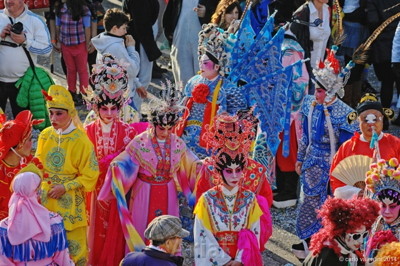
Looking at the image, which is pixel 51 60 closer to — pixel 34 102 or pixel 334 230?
pixel 34 102

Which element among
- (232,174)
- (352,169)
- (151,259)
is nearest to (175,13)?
(352,169)

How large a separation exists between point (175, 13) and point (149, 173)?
3.97 meters

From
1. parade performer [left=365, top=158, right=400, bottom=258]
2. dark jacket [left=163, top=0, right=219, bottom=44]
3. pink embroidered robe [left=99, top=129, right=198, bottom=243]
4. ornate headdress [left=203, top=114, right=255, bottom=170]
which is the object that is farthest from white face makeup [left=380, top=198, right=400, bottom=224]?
dark jacket [left=163, top=0, right=219, bottom=44]

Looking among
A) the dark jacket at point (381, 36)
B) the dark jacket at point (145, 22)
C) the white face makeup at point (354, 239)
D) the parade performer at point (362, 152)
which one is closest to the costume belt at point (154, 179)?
the parade performer at point (362, 152)

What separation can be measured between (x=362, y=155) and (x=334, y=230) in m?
1.60

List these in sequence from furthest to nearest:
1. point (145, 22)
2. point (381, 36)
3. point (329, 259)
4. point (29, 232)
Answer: point (381, 36)
point (145, 22)
point (329, 259)
point (29, 232)

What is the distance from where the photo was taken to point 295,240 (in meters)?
9.41

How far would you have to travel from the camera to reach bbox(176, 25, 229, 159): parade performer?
9305 mm

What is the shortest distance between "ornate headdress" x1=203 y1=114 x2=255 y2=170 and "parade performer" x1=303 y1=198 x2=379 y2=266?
0.88 m

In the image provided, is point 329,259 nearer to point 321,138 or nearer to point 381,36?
point 321,138

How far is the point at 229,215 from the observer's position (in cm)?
732

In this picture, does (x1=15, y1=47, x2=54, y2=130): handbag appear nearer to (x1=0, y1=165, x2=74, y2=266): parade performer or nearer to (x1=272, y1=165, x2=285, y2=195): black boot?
(x1=272, y1=165, x2=285, y2=195): black boot

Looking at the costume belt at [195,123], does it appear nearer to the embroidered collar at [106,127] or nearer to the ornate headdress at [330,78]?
the embroidered collar at [106,127]

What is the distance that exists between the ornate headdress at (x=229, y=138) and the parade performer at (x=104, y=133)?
1281 mm
